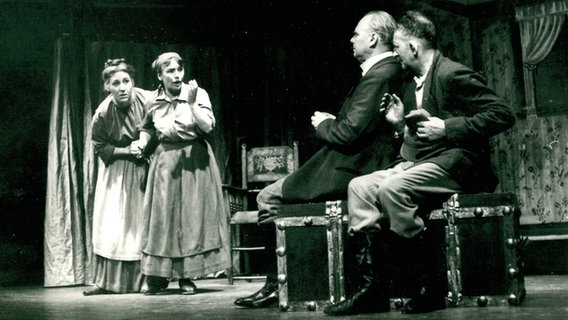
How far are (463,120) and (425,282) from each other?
71cm

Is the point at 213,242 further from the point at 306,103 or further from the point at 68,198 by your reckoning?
the point at 306,103

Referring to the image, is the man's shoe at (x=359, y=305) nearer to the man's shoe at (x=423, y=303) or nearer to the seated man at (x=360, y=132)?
the man's shoe at (x=423, y=303)

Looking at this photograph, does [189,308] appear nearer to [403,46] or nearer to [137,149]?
[403,46]

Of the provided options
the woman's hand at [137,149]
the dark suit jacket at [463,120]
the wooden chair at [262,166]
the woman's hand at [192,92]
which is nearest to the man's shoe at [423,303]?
the dark suit jacket at [463,120]

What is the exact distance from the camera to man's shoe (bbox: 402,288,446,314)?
9.05 ft

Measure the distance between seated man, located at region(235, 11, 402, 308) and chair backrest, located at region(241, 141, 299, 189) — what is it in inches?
137

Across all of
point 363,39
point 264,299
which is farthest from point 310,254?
point 363,39

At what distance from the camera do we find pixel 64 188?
6.77 meters

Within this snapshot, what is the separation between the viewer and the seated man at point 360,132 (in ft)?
10.1

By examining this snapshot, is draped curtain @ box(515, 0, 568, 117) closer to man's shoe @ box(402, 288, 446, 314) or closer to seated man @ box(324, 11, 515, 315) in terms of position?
seated man @ box(324, 11, 515, 315)

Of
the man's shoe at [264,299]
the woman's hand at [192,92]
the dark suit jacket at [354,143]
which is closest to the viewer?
the dark suit jacket at [354,143]

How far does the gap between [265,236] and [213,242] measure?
1.43 meters

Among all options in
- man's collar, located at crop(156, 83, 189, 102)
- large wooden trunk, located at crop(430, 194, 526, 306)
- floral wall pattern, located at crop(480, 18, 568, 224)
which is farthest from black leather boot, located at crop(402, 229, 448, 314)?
floral wall pattern, located at crop(480, 18, 568, 224)

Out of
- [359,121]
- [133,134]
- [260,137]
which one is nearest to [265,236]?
[359,121]
